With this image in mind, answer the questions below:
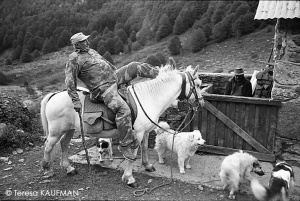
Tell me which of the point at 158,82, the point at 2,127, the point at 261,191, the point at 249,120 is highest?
the point at 158,82

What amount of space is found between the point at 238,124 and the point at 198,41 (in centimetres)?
1416

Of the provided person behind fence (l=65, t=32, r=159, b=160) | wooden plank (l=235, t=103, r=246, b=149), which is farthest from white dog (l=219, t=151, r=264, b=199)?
person behind fence (l=65, t=32, r=159, b=160)

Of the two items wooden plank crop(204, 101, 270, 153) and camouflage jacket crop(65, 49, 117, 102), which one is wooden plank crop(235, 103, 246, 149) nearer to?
wooden plank crop(204, 101, 270, 153)

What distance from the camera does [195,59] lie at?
19312 mm

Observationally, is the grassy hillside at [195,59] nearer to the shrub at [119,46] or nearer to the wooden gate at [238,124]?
the shrub at [119,46]

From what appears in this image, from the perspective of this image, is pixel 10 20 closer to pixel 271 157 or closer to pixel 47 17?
pixel 47 17

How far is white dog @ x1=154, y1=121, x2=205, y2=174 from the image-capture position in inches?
238

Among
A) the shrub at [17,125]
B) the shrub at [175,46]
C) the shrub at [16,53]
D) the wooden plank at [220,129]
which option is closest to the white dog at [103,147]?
the shrub at [17,125]

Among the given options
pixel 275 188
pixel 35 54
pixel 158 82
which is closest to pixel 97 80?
pixel 158 82

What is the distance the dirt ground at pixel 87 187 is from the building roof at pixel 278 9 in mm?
3779

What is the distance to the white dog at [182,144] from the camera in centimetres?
604

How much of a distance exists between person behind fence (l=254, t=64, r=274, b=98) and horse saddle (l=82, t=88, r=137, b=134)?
161 inches

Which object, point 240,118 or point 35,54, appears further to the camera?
point 35,54

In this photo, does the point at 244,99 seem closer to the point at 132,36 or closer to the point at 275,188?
the point at 275,188
